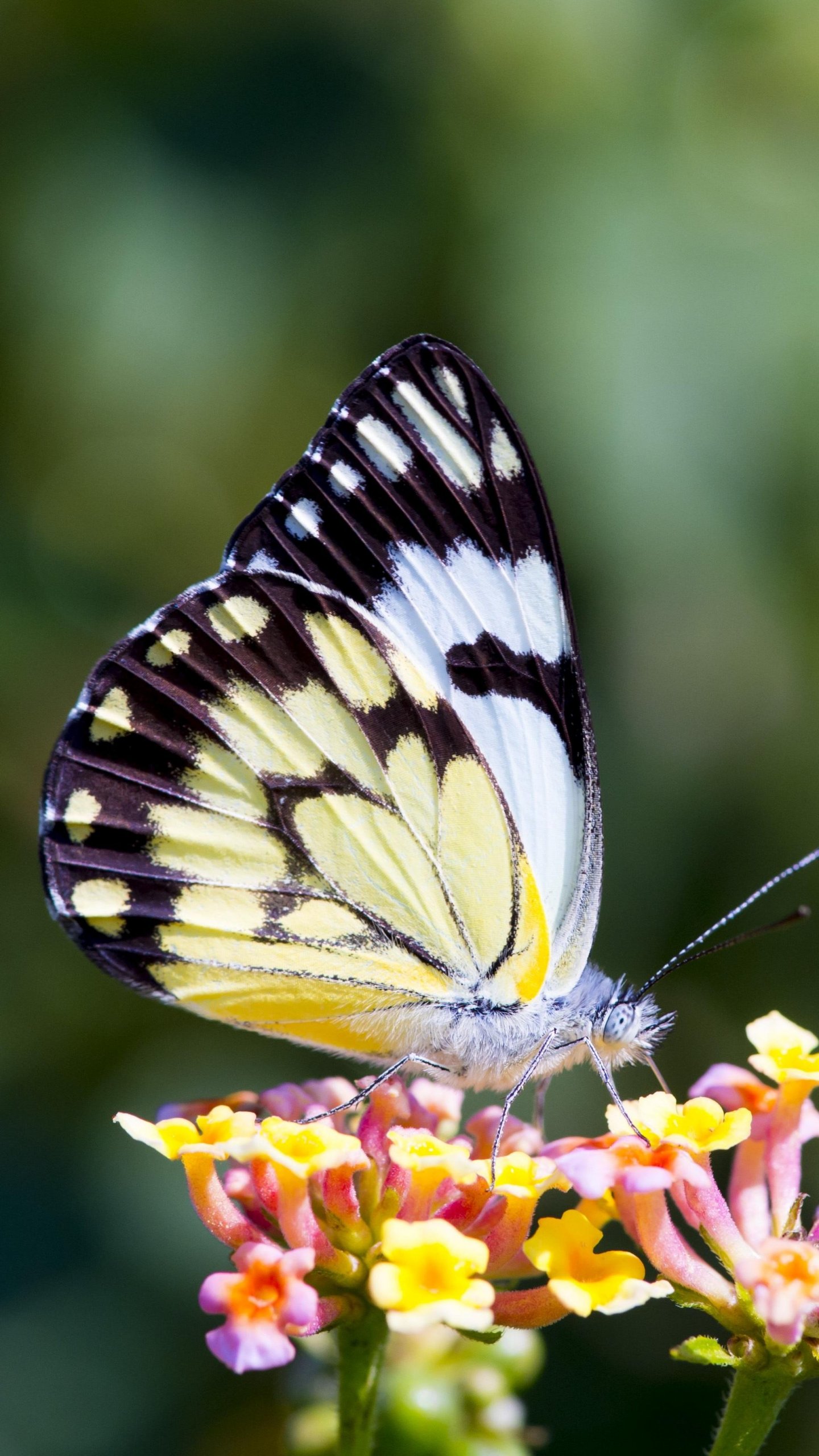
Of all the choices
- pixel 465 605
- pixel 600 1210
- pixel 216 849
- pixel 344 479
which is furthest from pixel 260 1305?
pixel 344 479

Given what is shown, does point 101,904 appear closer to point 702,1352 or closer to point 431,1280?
point 431,1280

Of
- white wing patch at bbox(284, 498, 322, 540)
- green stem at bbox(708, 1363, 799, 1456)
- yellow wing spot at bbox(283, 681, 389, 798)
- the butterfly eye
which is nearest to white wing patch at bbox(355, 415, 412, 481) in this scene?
white wing patch at bbox(284, 498, 322, 540)

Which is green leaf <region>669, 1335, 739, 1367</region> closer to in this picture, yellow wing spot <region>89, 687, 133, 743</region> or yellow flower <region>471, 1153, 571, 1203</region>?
yellow flower <region>471, 1153, 571, 1203</region>

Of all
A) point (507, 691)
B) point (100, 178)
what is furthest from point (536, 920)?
point (100, 178)

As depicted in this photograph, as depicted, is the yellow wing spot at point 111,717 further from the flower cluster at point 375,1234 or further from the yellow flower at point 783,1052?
the yellow flower at point 783,1052

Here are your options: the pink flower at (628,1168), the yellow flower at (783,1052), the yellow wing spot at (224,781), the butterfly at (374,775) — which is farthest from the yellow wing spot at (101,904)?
the yellow flower at (783,1052)

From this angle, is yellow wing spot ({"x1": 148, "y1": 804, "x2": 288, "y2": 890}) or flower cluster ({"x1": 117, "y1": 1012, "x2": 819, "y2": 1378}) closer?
flower cluster ({"x1": 117, "y1": 1012, "x2": 819, "y2": 1378})
